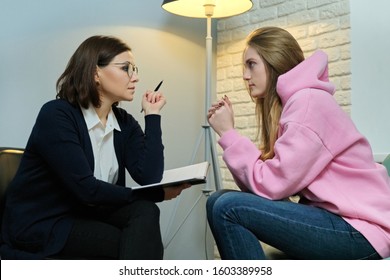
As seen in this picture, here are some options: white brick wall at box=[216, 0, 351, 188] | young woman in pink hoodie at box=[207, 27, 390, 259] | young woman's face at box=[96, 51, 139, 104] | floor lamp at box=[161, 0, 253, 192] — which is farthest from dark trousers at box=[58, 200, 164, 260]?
white brick wall at box=[216, 0, 351, 188]

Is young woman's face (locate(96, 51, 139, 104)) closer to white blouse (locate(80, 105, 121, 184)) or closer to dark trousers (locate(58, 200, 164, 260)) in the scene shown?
white blouse (locate(80, 105, 121, 184))

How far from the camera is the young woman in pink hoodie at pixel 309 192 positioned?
3.90 ft

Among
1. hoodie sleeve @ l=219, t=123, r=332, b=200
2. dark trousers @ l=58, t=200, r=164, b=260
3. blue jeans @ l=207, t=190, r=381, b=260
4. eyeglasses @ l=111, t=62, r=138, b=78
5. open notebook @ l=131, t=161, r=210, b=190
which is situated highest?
eyeglasses @ l=111, t=62, r=138, b=78

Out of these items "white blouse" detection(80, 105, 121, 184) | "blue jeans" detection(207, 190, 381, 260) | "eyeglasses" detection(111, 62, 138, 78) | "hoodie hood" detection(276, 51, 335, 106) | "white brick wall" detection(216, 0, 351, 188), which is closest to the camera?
"blue jeans" detection(207, 190, 381, 260)

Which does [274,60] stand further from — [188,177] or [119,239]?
[119,239]

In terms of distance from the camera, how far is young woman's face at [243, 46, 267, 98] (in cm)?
146

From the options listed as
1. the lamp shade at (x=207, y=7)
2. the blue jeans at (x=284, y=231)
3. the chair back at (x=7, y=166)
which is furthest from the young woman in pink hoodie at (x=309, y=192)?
the lamp shade at (x=207, y=7)

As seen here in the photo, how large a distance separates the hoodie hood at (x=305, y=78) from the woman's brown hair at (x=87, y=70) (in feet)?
1.89

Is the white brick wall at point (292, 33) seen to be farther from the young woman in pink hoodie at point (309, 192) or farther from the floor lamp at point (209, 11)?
the young woman in pink hoodie at point (309, 192)

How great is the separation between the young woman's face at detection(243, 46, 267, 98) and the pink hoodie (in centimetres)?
19

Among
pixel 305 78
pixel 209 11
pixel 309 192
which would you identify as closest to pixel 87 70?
pixel 305 78
